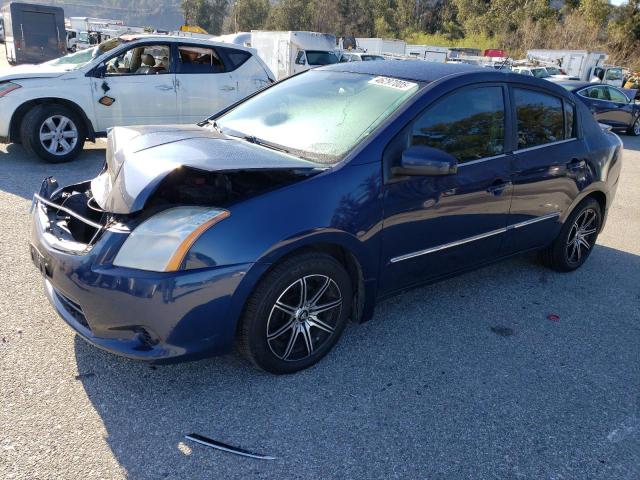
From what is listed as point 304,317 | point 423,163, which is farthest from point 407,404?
point 423,163

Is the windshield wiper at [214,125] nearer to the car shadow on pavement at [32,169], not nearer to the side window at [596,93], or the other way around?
the car shadow on pavement at [32,169]

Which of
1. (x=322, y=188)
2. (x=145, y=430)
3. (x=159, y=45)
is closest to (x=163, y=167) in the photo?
(x=322, y=188)

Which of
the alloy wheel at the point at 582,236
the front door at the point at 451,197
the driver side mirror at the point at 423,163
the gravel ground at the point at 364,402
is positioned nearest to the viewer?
the gravel ground at the point at 364,402

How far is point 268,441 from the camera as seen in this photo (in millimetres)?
2441

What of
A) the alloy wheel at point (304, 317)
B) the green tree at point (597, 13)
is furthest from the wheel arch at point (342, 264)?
the green tree at point (597, 13)

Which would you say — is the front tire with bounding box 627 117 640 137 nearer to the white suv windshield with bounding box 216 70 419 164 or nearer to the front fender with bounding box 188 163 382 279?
the white suv windshield with bounding box 216 70 419 164

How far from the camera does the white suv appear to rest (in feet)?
22.7

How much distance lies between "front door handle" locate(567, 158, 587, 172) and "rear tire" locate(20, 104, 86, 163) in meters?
6.14

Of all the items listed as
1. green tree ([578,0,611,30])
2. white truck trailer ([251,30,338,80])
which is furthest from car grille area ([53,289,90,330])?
green tree ([578,0,611,30])

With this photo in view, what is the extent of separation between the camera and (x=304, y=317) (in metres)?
2.88

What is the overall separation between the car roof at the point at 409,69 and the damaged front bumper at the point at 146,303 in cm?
178

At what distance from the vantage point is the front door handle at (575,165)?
4176 millimetres

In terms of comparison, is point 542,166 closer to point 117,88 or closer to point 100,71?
point 117,88

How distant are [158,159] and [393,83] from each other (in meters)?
1.55
